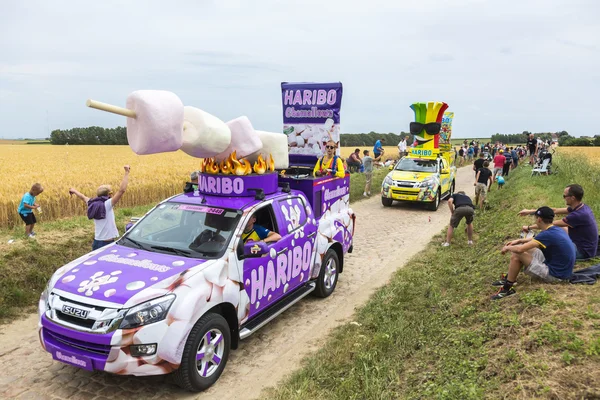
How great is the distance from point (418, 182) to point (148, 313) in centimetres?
1215

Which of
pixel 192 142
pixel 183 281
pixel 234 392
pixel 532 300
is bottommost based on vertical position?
pixel 234 392

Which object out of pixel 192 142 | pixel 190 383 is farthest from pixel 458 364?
pixel 192 142

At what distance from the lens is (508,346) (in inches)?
172

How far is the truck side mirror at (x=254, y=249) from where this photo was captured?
488cm

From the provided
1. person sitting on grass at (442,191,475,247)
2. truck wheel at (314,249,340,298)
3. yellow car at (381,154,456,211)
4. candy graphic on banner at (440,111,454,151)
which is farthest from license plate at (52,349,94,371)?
candy graphic on banner at (440,111,454,151)

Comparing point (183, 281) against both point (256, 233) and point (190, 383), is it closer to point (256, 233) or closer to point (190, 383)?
point (190, 383)

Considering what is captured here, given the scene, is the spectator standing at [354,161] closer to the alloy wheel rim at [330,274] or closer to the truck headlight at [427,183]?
the truck headlight at [427,183]

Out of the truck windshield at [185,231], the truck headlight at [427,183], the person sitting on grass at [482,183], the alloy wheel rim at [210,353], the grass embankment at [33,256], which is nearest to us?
the alloy wheel rim at [210,353]

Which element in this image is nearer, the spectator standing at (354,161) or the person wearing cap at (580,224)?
the person wearing cap at (580,224)

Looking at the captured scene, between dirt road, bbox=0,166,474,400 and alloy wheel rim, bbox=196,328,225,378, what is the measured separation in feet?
0.75

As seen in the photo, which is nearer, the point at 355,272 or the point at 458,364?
the point at 458,364

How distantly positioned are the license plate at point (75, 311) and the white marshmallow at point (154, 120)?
1.66 meters

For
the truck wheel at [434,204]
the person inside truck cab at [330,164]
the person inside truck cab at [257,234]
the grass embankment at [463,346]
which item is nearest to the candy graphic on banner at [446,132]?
the truck wheel at [434,204]

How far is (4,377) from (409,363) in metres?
4.48
